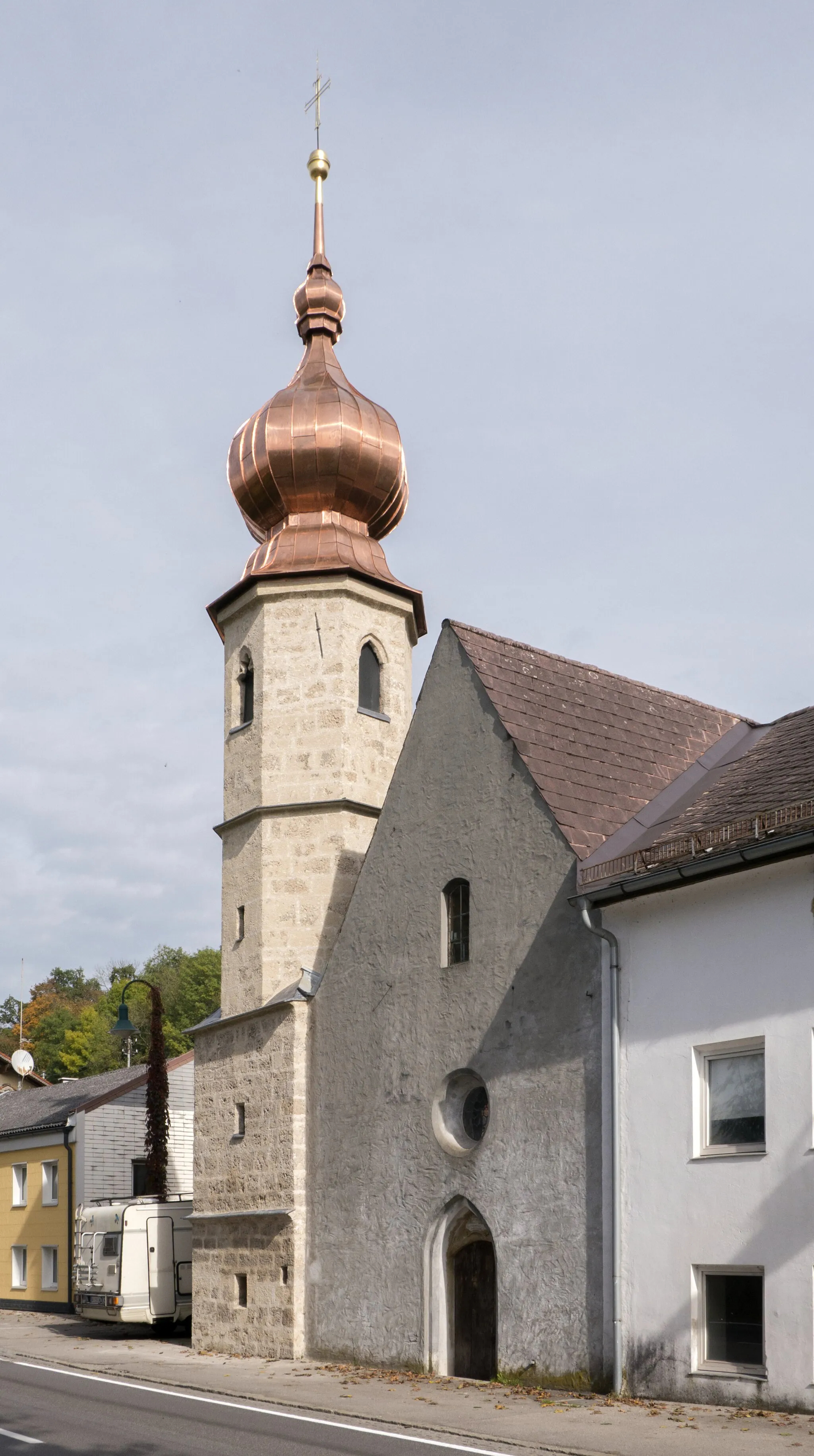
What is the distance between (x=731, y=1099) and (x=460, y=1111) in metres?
4.93

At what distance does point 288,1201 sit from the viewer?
22578 millimetres

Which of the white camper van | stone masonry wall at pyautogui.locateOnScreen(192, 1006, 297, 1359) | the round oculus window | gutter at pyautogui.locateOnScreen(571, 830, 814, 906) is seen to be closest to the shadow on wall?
stone masonry wall at pyautogui.locateOnScreen(192, 1006, 297, 1359)

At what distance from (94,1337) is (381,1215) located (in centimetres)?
1052

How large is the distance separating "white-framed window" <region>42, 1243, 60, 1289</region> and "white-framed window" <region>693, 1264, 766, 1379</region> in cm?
2620

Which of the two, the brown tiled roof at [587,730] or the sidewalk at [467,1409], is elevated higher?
the brown tiled roof at [587,730]

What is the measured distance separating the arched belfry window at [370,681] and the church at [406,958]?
6 cm

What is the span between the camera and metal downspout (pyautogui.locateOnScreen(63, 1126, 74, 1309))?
37.2 meters

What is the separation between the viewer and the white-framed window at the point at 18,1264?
39.8 metres

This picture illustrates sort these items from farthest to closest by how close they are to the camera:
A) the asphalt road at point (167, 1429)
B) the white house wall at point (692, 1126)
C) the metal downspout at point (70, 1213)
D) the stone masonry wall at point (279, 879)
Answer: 1. the metal downspout at point (70, 1213)
2. the stone masonry wall at point (279, 879)
3. the white house wall at point (692, 1126)
4. the asphalt road at point (167, 1429)

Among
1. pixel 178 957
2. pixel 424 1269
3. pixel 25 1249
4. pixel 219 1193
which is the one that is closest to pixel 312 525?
pixel 219 1193

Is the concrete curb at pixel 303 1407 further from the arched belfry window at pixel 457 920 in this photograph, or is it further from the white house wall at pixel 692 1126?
the arched belfry window at pixel 457 920

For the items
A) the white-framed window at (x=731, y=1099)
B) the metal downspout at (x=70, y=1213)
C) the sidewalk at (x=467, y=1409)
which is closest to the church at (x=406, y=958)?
the sidewalk at (x=467, y=1409)

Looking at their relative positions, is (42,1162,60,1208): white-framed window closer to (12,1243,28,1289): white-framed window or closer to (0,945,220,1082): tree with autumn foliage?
(12,1243,28,1289): white-framed window

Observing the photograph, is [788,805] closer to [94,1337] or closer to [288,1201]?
[288,1201]
